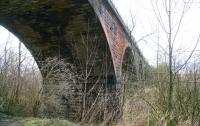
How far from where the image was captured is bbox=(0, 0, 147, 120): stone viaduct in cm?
795

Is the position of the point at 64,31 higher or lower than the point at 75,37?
higher

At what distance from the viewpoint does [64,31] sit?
354 inches

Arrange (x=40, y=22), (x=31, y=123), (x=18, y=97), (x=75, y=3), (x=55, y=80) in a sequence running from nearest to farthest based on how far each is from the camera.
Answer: (x=31, y=123) < (x=18, y=97) < (x=55, y=80) < (x=75, y=3) < (x=40, y=22)

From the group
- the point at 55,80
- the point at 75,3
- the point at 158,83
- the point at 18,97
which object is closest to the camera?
the point at 158,83

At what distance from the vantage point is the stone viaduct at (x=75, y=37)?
795 cm

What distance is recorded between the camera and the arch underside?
7863 millimetres

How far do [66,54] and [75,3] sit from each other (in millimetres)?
2524

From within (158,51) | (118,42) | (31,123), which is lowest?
(31,123)

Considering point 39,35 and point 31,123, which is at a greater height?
point 39,35

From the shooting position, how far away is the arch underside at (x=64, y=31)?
310 inches

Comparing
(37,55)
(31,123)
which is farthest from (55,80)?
(37,55)

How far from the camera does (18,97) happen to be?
237 inches

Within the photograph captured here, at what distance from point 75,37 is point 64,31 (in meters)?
0.34

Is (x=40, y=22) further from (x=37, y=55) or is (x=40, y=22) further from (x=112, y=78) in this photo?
(x=112, y=78)
